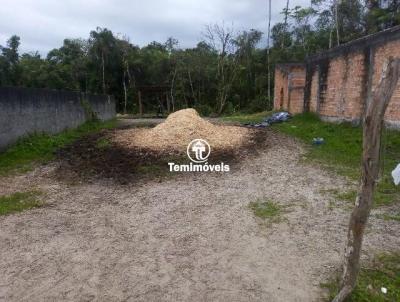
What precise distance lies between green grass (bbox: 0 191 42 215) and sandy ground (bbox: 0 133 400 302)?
0.19 meters

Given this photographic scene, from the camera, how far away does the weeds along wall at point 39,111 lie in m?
6.85

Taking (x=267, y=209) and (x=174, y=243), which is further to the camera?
(x=267, y=209)

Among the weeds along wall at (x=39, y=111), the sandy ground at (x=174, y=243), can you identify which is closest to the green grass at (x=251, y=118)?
the weeds along wall at (x=39, y=111)

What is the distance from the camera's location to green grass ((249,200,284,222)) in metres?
4.01

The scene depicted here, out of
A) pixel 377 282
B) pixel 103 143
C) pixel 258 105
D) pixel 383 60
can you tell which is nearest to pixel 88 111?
pixel 103 143

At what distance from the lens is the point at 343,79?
9.11 metres

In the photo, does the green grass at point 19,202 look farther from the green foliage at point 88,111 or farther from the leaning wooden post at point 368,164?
the green foliage at point 88,111

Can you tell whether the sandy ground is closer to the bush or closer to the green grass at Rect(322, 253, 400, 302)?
the green grass at Rect(322, 253, 400, 302)

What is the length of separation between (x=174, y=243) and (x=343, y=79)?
7562mm

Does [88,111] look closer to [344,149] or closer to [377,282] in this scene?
[344,149]

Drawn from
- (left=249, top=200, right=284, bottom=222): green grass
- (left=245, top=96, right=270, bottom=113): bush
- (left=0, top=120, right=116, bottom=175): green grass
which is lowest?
(left=249, top=200, right=284, bottom=222): green grass

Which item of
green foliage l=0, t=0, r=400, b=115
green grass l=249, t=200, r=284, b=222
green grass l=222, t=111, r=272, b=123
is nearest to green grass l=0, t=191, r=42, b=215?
green grass l=249, t=200, r=284, b=222

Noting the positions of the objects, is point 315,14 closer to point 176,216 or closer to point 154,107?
point 154,107

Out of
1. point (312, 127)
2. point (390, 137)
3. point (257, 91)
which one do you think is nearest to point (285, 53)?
point (257, 91)
